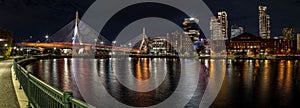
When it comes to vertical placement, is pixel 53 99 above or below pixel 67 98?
below

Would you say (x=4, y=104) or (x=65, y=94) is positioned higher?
(x=65, y=94)

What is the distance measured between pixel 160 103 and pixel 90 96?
3.67 m

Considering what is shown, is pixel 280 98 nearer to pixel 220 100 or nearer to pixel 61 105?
pixel 220 100

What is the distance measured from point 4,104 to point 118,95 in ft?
21.5

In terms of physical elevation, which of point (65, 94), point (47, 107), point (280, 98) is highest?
point (65, 94)

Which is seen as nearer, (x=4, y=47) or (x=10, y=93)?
(x=10, y=93)

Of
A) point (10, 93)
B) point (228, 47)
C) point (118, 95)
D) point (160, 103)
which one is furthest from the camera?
point (228, 47)

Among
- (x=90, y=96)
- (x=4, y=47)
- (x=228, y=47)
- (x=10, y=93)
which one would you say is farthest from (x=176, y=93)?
(x=228, y=47)

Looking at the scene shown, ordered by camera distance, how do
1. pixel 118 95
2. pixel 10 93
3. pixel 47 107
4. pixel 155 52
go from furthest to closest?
pixel 155 52 → pixel 118 95 → pixel 10 93 → pixel 47 107

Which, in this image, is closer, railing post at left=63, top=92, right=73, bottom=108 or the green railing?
the green railing

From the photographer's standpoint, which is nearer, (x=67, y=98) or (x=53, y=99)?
(x=67, y=98)

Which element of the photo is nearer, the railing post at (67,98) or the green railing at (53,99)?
the green railing at (53,99)

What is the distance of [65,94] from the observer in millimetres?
4805

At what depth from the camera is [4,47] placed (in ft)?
217
